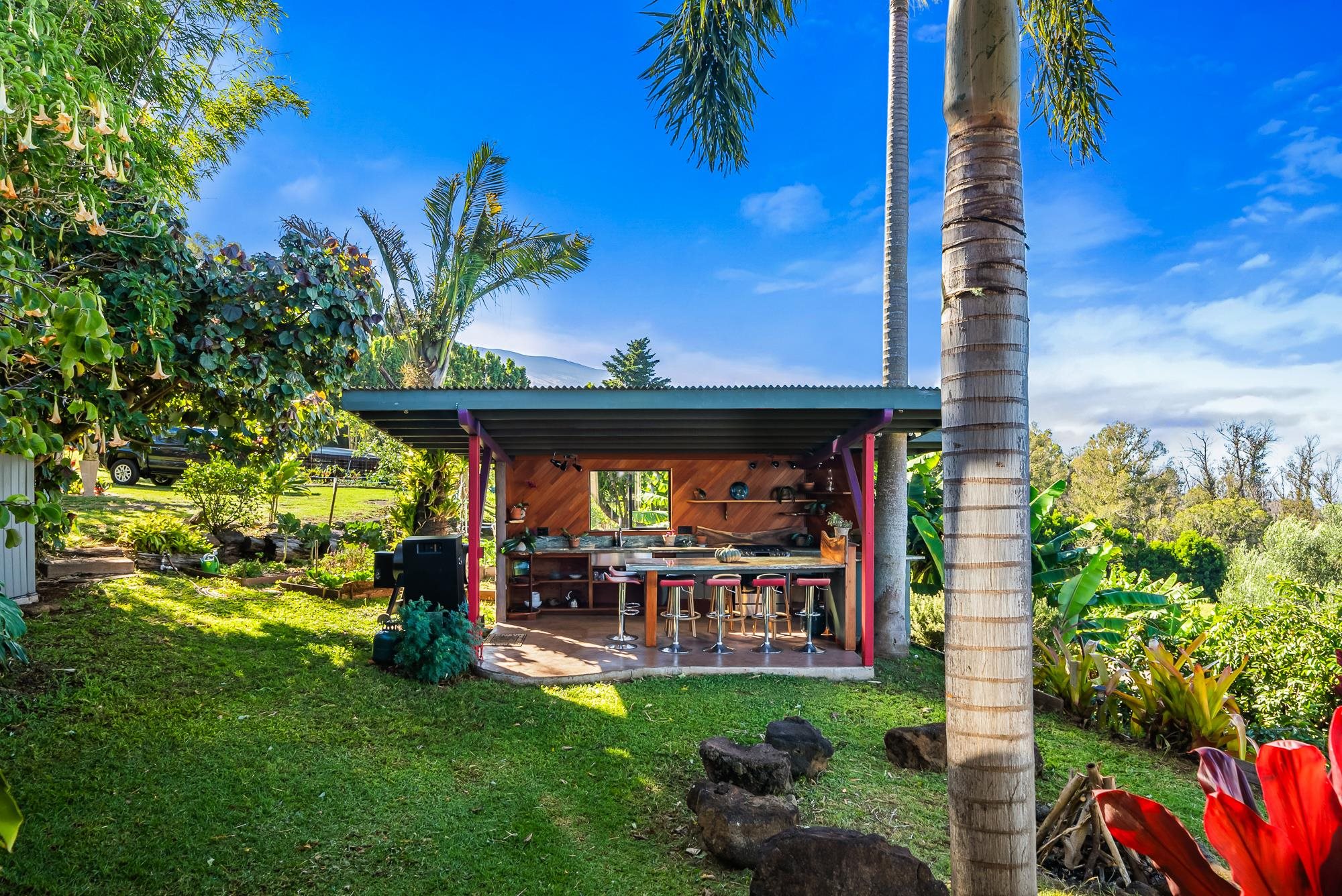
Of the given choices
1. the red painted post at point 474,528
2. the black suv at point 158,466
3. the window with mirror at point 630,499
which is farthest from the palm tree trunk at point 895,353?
the black suv at point 158,466

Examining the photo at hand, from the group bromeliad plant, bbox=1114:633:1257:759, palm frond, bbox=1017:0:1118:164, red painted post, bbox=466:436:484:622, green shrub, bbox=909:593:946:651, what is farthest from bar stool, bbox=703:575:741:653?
palm frond, bbox=1017:0:1118:164

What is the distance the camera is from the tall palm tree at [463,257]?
14.5m

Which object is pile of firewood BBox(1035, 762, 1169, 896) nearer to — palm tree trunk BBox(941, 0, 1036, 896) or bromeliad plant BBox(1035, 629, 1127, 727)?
palm tree trunk BBox(941, 0, 1036, 896)

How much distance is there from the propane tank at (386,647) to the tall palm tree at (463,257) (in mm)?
8687

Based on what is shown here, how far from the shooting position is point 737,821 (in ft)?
13.4

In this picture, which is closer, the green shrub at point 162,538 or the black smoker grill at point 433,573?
the black smoker grill at point 433,573

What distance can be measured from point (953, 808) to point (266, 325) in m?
7.00

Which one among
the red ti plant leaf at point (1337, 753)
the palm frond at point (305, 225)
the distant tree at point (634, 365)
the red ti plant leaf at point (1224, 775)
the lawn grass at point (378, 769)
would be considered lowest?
the lawn grass at point (378, 769)

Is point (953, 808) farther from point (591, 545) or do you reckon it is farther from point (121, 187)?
point (591, 545)

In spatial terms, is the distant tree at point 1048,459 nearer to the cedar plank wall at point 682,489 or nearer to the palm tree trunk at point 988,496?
the cedar plank wall at point 682,489

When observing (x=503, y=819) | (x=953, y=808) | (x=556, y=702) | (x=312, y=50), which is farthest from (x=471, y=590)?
(x=312, y=50)

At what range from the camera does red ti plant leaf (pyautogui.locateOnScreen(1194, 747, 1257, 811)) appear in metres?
1.39

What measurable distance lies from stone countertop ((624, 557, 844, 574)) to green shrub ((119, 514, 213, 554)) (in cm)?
780

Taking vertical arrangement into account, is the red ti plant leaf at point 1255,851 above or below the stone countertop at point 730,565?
above
